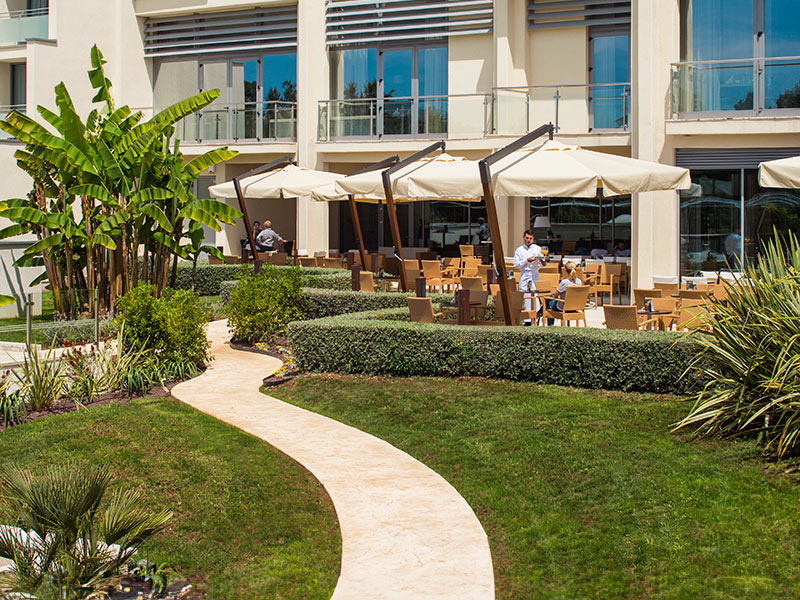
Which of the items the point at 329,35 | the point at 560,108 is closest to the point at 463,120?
the point at 560,108

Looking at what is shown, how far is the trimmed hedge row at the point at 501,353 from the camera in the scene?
11.1 meters

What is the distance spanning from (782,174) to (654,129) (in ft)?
25.9

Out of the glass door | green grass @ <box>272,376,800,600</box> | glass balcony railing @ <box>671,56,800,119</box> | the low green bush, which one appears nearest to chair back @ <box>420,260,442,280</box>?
the low green bush

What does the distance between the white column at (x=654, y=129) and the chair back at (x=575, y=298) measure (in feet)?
25.9

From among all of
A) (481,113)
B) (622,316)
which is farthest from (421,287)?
(481,113)

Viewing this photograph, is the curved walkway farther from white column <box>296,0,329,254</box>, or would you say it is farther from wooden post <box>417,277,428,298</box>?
white column <box>296,0,329,254</box>

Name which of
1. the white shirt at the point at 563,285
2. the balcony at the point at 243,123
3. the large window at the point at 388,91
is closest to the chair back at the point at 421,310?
the white shirt at the point at 563,285

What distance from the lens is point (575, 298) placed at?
15242 millimetres

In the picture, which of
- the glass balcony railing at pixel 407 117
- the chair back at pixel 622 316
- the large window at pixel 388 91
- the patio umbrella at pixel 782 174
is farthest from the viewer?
the large window at pixel 388 91

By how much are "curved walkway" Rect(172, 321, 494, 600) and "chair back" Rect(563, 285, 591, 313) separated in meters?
5.17

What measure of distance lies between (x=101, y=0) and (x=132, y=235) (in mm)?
18092

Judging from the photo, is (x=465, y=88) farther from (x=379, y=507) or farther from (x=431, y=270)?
(x=379, y=507)

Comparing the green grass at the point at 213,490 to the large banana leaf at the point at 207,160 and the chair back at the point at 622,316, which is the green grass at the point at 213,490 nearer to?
the chair back at the point at 622,316

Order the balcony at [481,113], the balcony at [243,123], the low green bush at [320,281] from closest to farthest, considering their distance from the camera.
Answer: the low green bush at [320,281]
the balcony at [481,113]
the balcony at [243,123]
